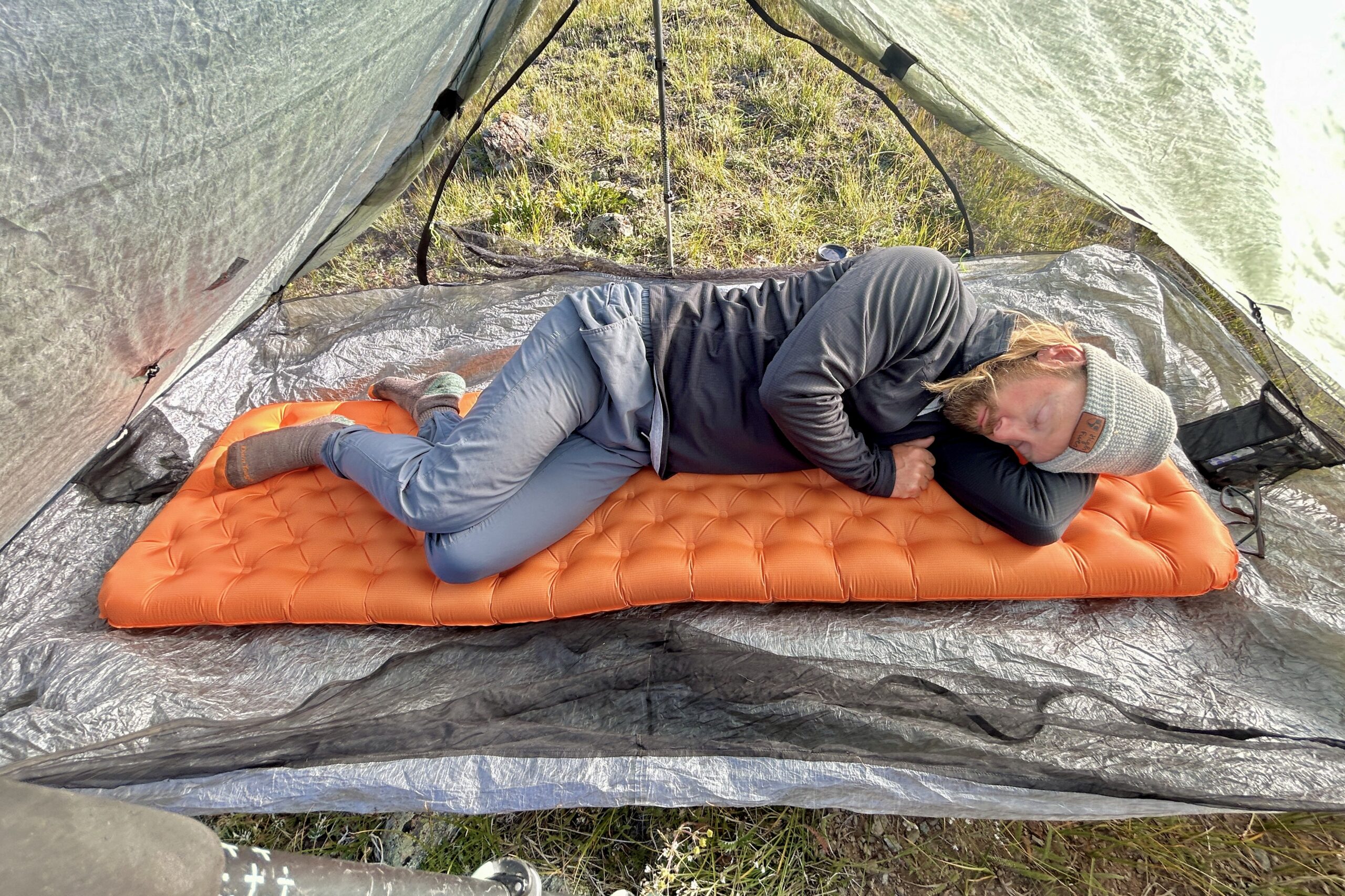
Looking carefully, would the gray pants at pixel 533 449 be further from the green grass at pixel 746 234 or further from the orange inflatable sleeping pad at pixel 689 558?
the green grass at pixel 746 234

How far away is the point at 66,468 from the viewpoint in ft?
4.46

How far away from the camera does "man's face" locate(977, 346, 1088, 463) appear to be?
159 cm

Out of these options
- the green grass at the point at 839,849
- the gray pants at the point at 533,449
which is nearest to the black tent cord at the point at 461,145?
the gray pants at the point at 533,449

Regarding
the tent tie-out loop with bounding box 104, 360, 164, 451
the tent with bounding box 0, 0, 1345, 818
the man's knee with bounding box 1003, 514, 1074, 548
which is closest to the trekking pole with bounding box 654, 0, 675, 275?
the tent with bounding box 0, 0, 1345, 818

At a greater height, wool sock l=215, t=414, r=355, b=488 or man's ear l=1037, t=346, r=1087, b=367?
man's ear l=1037, t=346, r=1087, b=367

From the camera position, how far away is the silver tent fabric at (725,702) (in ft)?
4.89

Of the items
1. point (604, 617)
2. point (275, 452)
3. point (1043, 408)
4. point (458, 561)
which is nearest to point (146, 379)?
point (275, 452)

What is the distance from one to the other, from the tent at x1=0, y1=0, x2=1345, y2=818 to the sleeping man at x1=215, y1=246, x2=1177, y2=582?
1.02 feet

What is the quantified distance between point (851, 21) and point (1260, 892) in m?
2.35

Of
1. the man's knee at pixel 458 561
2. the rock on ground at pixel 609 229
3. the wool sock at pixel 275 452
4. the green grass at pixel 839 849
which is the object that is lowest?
the green grass at pixel 839 849

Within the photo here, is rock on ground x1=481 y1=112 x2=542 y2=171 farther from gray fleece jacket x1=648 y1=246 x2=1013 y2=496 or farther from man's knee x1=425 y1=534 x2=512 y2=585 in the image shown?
man's knee x1=425 y1=534 x2=512 y2=585

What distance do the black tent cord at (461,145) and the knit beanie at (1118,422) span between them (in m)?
1.92

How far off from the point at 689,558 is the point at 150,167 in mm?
1377

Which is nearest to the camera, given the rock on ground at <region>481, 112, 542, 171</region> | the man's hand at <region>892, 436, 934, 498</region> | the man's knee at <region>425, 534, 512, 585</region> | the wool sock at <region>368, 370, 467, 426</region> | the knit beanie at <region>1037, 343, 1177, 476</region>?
the knit beanie at <region>1037, 343, 1177, 476</region>
